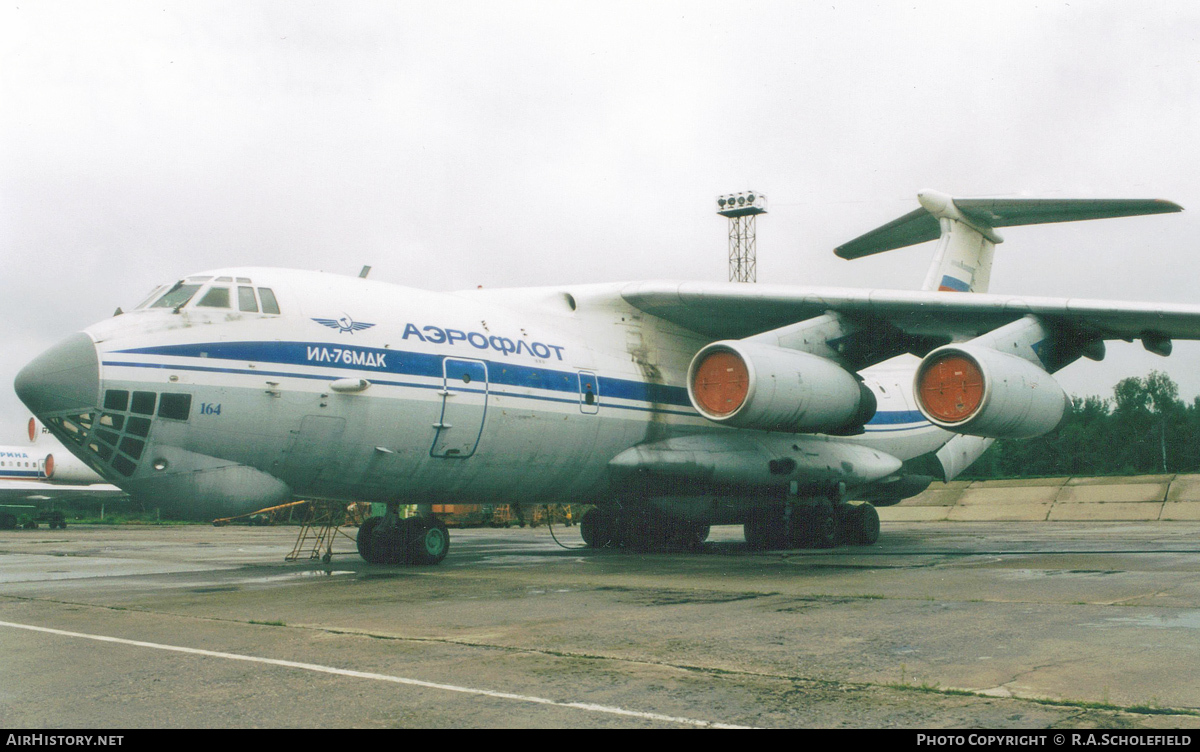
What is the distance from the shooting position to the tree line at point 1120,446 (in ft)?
192

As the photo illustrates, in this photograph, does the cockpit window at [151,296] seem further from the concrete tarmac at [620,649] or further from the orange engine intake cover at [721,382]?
the orange engine intake cover at [721,382]

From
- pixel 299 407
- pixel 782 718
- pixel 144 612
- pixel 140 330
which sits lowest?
pixel 144 612

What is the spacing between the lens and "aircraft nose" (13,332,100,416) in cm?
859

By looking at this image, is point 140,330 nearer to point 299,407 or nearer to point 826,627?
point 299,407

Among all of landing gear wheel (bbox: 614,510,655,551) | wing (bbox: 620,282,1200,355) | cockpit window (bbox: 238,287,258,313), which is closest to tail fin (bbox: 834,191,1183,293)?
wing (bbox: 620,282,1200,355)

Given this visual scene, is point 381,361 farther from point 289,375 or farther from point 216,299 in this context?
point 216,299

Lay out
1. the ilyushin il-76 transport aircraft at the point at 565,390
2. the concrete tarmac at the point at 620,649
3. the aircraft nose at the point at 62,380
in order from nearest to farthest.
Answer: the concrete tarmac at the point at 620,649 < the aircraft nose at the point at 62,380 < the ilyushin il-76 transport aircraft at the point at 565,390

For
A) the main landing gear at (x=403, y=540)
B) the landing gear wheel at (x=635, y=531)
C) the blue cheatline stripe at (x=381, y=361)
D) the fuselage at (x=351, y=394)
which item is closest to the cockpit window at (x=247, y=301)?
the fuselage at (x=351, y=394)

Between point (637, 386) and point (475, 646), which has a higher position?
point (637, 386)

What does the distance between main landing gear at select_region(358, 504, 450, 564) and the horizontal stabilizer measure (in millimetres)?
8876

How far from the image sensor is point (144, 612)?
7.16 metres

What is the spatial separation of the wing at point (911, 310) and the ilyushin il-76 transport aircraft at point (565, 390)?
0.13 ft
